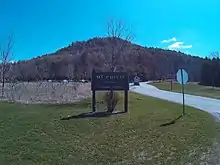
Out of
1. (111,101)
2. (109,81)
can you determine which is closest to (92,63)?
(109,81)

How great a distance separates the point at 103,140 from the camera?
12180 mm

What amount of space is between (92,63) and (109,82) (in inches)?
4023

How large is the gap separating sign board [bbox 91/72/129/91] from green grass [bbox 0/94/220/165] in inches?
148

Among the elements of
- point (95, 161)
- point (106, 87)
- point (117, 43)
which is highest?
point (117, 43)

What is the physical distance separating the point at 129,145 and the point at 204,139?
8.19 ft

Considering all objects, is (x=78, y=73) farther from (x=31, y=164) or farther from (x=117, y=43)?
(x=31, y=164)

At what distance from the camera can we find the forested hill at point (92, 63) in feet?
379

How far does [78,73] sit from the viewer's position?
4894 inches

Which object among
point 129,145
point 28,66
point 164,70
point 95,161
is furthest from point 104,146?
point 164,70

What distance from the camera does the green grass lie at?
9547 mm

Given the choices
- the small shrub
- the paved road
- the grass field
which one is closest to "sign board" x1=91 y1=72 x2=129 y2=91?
the small shrub

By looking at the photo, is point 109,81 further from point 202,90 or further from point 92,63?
point 92,63

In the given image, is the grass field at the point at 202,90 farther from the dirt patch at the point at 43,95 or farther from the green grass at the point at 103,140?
the green grass at the point at 103,140

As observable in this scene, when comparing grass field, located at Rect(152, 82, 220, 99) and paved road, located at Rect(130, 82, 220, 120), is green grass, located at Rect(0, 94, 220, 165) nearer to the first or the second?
paved road, located at Rect(130, 82, 220, 120)
